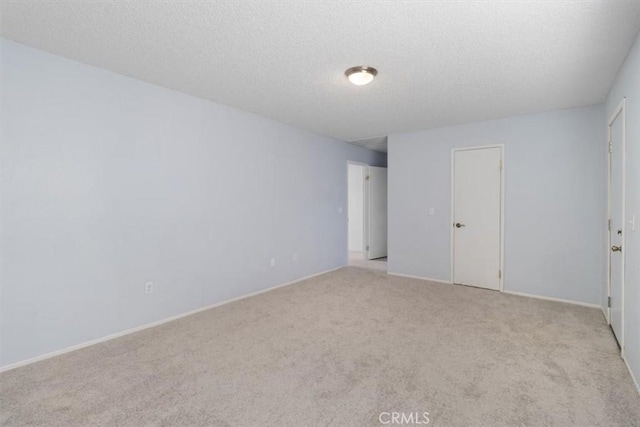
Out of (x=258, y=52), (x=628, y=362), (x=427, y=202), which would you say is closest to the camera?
(x=628, y=362)

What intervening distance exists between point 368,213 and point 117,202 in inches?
193

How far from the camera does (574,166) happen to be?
3.76 meters

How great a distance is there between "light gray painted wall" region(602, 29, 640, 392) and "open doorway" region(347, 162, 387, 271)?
161 inches

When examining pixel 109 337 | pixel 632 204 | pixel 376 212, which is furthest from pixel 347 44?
pixel 376 212

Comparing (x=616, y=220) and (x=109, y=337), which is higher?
(x=616, y=220)

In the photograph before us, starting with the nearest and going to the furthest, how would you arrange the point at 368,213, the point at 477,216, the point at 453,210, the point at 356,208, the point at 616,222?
1. the point at 616,222
2. the point at 477,216
3. the point at 453,210
4. the point at 368,213
5. the point at 356,208

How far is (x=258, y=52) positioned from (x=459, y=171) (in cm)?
340

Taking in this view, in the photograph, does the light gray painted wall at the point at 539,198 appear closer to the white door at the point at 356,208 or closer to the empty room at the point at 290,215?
the empty room at the point at 290,215

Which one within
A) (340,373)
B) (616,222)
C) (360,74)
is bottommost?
(340,373)

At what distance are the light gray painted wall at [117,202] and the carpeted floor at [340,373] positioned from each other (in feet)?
1.14

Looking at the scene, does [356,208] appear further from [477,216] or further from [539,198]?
[539,198]

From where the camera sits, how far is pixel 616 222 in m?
2.82

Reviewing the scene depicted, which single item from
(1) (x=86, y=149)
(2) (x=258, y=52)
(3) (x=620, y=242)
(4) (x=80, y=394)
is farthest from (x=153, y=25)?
(3) (x=620, y=242)

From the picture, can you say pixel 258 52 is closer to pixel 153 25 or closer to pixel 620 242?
pixel 153 25
